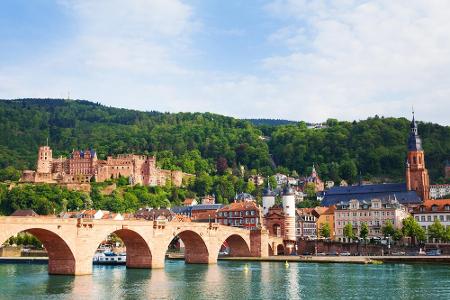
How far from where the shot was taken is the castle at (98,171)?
153750mm

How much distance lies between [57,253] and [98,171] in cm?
10638

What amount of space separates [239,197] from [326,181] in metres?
35.6

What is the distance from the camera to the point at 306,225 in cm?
10875

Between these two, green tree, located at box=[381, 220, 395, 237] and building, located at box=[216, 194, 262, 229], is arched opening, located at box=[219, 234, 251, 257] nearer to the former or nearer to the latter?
building, located at box=[216, 194, 262, 229]

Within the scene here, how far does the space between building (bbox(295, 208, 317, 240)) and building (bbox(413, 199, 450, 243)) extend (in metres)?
19.1

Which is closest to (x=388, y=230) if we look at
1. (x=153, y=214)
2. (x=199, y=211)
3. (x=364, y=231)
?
(x=364, y=231)

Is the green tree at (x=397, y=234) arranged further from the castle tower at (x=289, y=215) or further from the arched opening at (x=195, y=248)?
the arched opening at (x=195, y=248)

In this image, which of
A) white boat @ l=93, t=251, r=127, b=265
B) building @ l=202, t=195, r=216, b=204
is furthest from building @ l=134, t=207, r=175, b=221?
white boat @ l=93, t=251, r=127, b=265

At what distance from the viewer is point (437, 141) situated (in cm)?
16512

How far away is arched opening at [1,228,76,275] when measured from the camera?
5025cm

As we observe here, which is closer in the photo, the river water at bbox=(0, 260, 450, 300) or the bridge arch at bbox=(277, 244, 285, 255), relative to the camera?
the river water at bbox=(0, 260, 450, 300)

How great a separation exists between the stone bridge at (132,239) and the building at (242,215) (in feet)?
40.4

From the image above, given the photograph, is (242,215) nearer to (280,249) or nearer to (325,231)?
(280,249)

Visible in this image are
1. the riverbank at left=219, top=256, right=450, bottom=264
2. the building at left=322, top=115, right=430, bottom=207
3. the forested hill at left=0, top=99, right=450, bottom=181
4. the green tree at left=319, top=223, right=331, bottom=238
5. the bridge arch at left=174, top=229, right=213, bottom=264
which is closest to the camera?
the bridge arch at left=174, top=229, right=213, bottom=264
